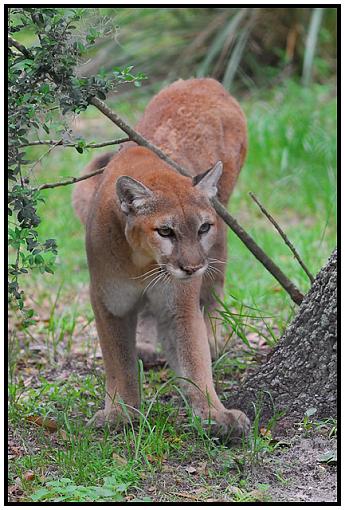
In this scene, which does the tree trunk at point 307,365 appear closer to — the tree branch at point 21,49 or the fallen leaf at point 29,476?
the fallen leaf at point 29,476

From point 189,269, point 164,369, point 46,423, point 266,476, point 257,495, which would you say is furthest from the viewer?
point 164,369

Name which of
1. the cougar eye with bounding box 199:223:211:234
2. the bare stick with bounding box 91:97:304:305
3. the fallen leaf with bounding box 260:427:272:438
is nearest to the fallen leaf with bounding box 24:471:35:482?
the fallen leaf with bounding box 260:427:272:438

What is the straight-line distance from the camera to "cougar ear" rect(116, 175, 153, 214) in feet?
15.4

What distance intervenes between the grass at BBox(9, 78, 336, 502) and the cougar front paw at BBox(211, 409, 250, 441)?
71 millimetres

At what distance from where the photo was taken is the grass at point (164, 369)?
14.1 ft

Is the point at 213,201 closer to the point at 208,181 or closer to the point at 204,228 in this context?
the point at 208,181

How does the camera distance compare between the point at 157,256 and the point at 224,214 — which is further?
the point at 224,214

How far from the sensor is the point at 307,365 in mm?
4625

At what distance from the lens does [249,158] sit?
9.65 meters

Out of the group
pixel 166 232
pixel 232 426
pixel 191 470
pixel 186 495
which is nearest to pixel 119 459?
pixel 191 470

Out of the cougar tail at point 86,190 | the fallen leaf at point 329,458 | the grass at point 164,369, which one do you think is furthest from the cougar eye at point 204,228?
the cougar tail at point 86,190

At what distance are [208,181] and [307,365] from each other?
1.08 meters

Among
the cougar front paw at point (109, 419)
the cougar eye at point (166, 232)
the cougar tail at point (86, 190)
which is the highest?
the cougar tail at point (86, 190)

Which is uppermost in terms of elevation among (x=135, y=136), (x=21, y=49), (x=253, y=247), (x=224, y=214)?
(x=21, y=49)
